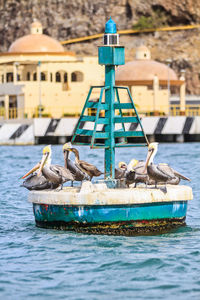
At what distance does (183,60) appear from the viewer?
374ft

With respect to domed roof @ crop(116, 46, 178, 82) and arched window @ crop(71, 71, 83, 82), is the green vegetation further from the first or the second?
arched window @ crop(71, 71, 83, 82)

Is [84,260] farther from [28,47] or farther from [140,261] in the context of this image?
[28,47]

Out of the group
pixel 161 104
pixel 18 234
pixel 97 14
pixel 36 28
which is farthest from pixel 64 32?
pixel 18 234

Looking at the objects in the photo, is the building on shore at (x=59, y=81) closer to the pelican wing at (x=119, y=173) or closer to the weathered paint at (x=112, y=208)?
the pelican wing at (x=119, y=173)

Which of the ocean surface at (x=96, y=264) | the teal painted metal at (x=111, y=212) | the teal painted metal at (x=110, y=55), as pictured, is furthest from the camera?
the teal painted metal at (x=110, y=55)

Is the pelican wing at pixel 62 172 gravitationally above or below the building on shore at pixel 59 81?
above

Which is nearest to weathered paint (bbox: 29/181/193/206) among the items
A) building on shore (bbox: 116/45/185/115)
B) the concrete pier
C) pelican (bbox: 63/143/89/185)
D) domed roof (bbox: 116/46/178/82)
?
pelican (bbox: 63/143/89/185)

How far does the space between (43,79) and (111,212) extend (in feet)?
229

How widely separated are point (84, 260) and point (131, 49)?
10246cm

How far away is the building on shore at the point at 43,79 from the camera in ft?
258

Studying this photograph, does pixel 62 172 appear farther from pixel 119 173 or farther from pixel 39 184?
pixel 119 173

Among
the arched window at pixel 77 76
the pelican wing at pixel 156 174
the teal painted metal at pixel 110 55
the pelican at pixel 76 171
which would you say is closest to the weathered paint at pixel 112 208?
the pelican wing at pixel 156 174

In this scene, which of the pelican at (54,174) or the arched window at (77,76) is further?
the arched window at (77,76)

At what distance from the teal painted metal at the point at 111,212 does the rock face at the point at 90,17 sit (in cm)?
10153
